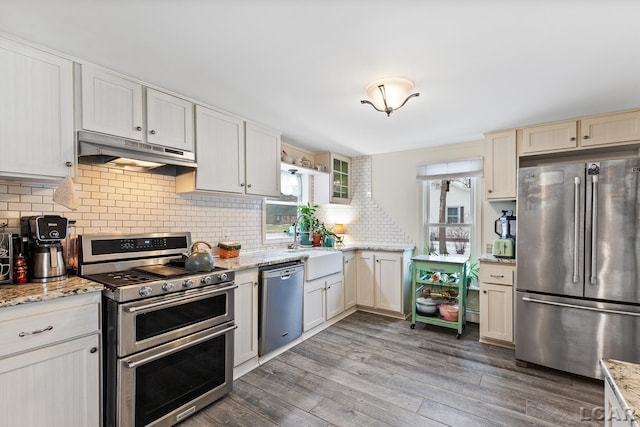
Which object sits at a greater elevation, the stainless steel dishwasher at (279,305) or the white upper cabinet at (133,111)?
the white upper cabinet at (133,111)

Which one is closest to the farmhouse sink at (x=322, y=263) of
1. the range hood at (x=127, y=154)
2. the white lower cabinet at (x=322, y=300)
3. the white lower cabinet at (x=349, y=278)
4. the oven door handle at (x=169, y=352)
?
the white lower cabinet at (x=322, y=300)

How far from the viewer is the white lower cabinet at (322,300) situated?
326 cm

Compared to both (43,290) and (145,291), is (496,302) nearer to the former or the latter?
(145,291)

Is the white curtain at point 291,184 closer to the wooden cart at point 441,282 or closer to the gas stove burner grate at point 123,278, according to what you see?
the wooden cart at point 441,282

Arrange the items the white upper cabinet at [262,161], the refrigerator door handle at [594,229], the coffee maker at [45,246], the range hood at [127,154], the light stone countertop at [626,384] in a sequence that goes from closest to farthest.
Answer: the light stone countertop at [626,384], the coffee maker at [45,246], the range hood at [127,154], the refrigerator door handle at [594,229], the white upper cabinet at [262,161]

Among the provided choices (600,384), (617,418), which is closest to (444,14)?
(617,418)

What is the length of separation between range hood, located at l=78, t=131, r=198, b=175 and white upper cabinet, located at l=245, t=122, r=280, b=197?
0.64 meters

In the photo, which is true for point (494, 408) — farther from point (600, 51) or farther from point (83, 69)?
point (83, 69)

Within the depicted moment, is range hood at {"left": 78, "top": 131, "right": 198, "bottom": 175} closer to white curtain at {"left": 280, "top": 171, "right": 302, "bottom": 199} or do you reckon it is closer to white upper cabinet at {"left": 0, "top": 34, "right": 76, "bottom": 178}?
white upper cabinet at {"left": 0, "top": 34, "right": 76, "bottom": 178}

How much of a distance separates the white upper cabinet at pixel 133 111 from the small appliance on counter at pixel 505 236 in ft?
10.7

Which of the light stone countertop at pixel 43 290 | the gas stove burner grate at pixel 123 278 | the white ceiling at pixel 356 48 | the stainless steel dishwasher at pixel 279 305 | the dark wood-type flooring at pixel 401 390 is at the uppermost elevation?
the white ceiling at pixel 356 48

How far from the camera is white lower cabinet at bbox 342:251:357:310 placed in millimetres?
3947

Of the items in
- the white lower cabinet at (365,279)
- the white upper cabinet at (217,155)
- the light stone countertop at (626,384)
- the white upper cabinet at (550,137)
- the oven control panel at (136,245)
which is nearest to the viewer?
the light stone countertop at (626,384)

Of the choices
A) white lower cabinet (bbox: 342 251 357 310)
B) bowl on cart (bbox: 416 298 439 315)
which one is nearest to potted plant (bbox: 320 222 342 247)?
white lower cabinet (bbox: 342 251 357 310)
